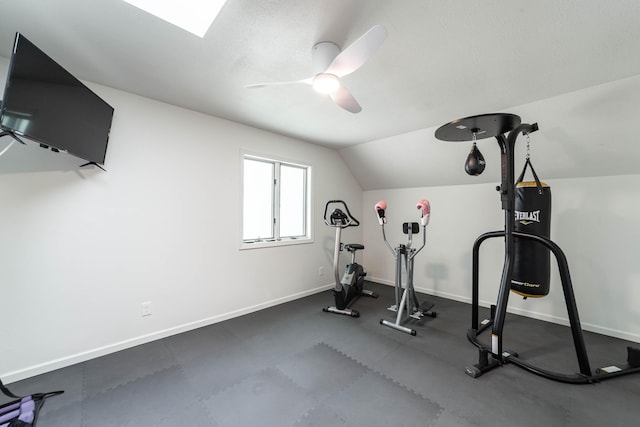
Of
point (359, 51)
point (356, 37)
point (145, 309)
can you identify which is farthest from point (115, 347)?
point (356, 37)

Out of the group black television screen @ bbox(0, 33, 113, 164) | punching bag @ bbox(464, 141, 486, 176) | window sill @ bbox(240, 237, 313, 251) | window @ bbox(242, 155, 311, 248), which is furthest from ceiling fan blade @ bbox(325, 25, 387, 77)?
window sill @ bbox(240, 237, 313, 251)

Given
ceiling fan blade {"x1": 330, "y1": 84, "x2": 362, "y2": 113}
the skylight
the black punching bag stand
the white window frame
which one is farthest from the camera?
the white window frame

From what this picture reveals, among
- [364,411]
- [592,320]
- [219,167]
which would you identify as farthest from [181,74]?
[592,320]

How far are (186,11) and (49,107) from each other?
3.67ft

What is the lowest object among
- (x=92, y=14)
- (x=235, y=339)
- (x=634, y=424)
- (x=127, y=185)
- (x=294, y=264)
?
(x=634, y=424)

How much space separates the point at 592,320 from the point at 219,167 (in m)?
4.90

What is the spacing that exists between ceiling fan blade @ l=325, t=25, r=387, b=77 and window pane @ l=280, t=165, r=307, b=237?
2549 mm

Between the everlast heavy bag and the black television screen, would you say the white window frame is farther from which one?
the everlast heavy bag

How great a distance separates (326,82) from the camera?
1678 mm

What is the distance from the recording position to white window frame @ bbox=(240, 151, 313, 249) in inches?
133

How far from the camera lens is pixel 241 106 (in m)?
2.79

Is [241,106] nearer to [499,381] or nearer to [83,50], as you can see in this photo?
[83,50]

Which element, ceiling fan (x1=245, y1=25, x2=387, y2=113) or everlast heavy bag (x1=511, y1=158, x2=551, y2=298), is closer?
ceiling fan (x1=245, y1=25, x2=387, y2=113)

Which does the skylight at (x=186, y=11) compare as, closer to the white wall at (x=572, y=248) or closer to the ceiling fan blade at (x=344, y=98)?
the ceiling fan blade at (x=344, y=98)
